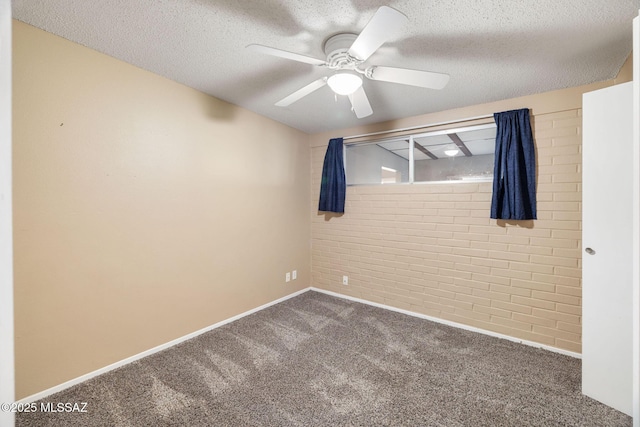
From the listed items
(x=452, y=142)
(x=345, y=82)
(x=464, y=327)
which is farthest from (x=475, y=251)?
(x=345, y=82)

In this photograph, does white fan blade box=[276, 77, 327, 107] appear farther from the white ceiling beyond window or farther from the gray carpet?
the gray carpet

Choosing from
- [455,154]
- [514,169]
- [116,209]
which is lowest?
[116,209]

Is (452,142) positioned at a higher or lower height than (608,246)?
higher

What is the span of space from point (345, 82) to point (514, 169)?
190cm

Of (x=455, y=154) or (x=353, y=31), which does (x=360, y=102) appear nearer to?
(x=353, y=31)

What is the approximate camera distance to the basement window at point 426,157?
2.77 metres

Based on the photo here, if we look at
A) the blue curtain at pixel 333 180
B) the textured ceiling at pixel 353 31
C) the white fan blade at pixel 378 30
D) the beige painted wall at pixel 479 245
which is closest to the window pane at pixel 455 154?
the beige painted wall at pixel 479 245

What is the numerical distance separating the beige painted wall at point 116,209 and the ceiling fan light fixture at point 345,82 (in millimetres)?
1556

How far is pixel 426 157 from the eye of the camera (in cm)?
307

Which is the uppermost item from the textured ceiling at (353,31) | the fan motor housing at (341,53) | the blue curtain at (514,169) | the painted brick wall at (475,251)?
the textured ceiling at (353,31)

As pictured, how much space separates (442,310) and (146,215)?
306 cm

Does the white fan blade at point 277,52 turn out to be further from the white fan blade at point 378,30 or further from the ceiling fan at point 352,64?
the white fan blade at point 378,30

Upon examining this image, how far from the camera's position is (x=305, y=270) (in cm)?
385

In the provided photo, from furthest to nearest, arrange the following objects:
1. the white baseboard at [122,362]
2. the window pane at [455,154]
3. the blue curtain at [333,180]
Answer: the blue curtain at [333,180], the window pane at [455,154], the white baseboard at [122,362]
